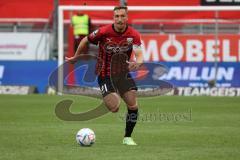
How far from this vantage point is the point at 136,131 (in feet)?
51.9

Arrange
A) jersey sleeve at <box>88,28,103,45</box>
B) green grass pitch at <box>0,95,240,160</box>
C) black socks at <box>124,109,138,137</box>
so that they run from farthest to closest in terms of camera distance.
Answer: jersey sleeve at <box>88,28,103,45</box>
black socks at <box>124,109,138,137</box>
green grass pitch at <box>0,95,240,160</box>

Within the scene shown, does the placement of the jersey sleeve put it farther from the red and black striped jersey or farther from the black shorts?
the black shorts

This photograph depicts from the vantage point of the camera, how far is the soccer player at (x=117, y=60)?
13180 millimetres

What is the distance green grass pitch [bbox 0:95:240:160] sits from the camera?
11539 mm

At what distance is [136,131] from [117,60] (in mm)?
2658

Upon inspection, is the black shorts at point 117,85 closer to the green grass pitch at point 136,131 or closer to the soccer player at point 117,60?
the soccer player at point 117,60

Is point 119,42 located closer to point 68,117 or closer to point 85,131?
point 85,131

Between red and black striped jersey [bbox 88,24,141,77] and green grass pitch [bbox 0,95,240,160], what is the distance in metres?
1.35

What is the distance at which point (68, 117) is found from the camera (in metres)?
19.0

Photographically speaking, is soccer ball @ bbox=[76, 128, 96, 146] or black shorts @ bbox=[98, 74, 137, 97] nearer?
soccer ball @ bbox=[76, 128, 96, 146]

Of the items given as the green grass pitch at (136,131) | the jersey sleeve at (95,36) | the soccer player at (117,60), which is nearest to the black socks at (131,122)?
Answer: the soccer player at (117,60)

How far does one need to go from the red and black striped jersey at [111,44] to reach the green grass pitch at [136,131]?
1345mm

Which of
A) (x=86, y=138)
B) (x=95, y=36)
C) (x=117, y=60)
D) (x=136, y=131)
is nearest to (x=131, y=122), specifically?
(x=86, y=138)

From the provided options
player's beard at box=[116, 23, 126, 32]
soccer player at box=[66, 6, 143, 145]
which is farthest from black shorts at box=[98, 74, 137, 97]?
player's beard at box=[116, 23, 126, 32]
